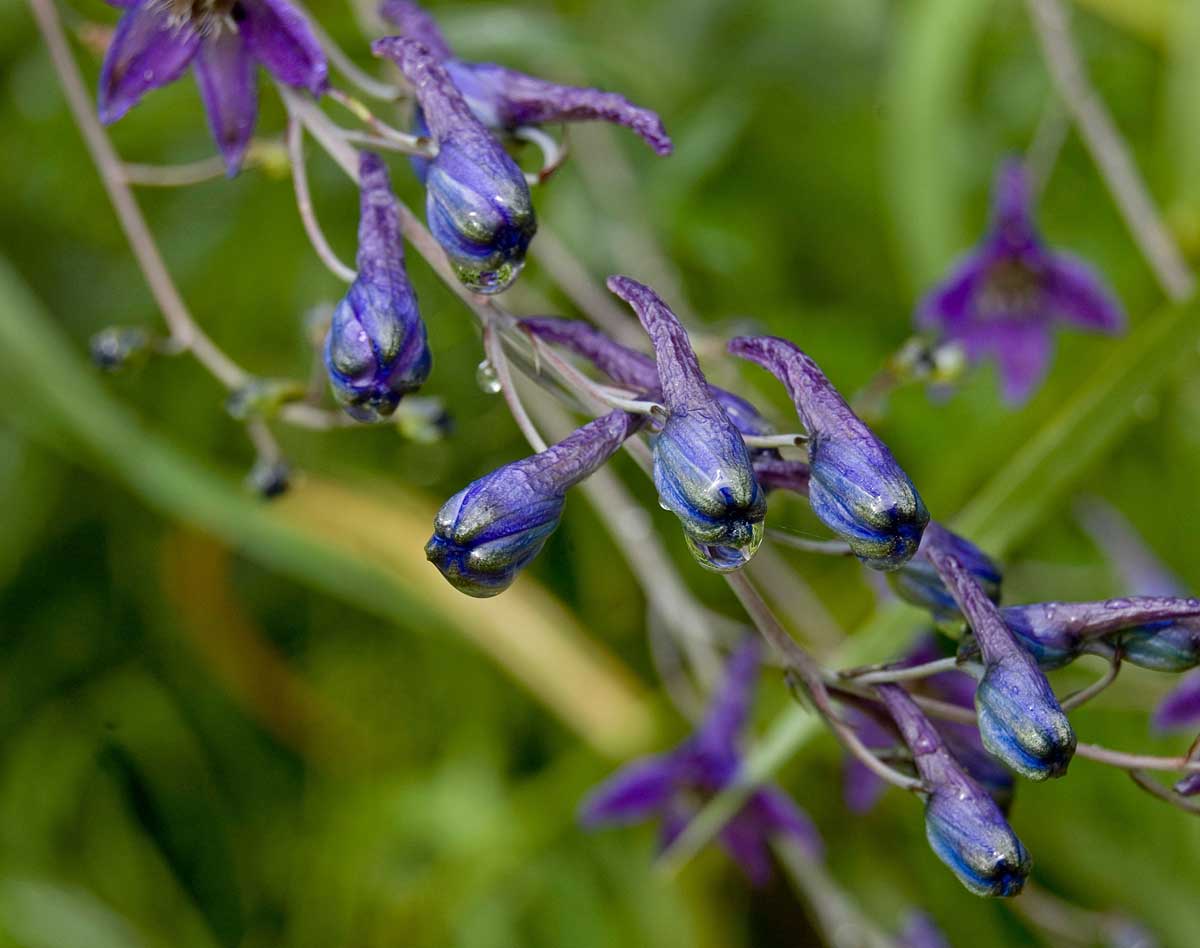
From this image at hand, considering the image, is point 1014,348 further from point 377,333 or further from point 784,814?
point 377,333

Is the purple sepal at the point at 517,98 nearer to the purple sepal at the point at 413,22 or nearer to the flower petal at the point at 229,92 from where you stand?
the purple sepal at the point at 413,22

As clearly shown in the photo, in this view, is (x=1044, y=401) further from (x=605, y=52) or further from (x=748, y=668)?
(x=605, y=52)

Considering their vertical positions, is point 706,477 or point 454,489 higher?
point 706,477

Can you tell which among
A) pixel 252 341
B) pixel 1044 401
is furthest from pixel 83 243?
pixel 1044 401

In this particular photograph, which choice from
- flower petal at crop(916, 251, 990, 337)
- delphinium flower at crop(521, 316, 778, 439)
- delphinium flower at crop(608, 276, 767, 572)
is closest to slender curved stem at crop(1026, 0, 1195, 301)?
flower petal at crop(916, 251, 990, 337)

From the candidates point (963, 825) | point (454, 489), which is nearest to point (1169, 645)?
point (963, 825)

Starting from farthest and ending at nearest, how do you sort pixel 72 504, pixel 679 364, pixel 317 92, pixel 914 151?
pixel 72 504 → pixel 914 151 → pixel 317 92 → pixel 679 364

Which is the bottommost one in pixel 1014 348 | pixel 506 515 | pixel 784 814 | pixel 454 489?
pixel 454 489

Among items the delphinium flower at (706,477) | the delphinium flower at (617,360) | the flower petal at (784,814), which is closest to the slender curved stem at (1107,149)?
the flower petal at (784,814)
